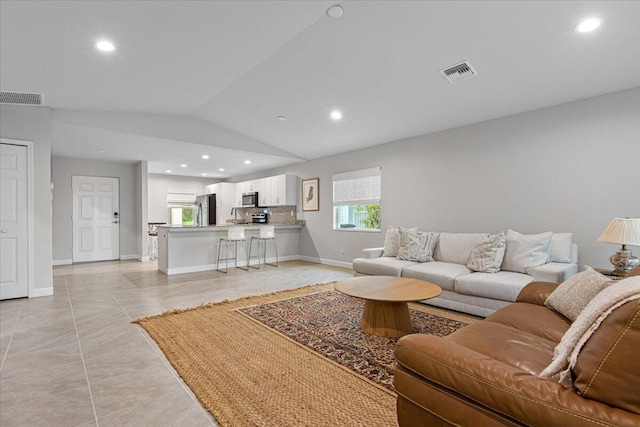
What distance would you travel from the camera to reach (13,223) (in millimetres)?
4070

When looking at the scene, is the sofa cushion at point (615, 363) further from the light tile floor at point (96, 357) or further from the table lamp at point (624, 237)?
the table lamp at point (624, 237)

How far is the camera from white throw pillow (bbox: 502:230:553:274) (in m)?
3.45

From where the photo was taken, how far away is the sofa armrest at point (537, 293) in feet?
7.85

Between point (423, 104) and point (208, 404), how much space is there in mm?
4061

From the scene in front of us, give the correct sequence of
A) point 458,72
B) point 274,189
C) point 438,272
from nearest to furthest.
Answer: point 458,72, point 438,272, point 274,189

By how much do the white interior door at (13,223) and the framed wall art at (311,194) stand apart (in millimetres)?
4854

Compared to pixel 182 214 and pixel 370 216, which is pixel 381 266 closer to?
pixel 370 216

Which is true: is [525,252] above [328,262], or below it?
above

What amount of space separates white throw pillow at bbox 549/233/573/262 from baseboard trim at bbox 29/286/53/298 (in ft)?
21.0

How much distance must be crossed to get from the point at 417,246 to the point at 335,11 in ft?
10.1

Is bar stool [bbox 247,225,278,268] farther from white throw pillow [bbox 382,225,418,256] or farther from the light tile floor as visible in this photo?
white throw pillow [bbox 382,225,418,256]

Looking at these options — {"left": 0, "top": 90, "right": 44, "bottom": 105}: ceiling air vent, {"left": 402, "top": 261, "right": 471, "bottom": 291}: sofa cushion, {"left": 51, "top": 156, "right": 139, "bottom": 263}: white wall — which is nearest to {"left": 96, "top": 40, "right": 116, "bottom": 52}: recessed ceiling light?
{"left": 0, "top": 90, "right": 44, "bottom": 105}: ceiling air vent

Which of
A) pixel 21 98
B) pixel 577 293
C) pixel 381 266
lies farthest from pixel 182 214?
pixel 577 293

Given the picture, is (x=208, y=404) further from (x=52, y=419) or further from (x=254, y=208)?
(x=254, y=208)
